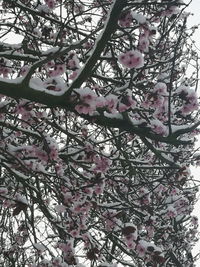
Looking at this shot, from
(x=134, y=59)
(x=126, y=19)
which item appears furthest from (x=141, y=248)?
(x=126, y=19)

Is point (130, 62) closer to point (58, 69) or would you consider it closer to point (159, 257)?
point (58, 69)

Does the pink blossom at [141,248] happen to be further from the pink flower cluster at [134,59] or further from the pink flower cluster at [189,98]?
the pink flower cluster at [134,59]

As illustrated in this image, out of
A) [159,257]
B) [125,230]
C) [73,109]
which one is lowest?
[159,257]

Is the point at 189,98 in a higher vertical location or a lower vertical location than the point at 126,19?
lower

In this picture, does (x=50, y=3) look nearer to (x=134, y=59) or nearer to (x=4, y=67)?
(x=4, y=67)

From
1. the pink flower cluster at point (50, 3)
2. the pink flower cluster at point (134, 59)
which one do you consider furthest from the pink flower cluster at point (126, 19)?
the pink flower cluster at point (50, 3)

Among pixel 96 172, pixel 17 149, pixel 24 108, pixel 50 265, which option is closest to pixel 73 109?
pixel 24 108

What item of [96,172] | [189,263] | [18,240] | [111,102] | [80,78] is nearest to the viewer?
[80,78]

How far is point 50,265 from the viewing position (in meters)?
4.19

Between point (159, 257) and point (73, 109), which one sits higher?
point (73, 109)

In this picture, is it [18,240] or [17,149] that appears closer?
[17,149]

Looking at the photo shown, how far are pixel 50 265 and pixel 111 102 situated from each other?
7.34 ft

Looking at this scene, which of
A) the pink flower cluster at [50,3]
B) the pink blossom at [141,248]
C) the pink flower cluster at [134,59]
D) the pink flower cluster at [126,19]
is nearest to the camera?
the pink flower cluster at [134,59]

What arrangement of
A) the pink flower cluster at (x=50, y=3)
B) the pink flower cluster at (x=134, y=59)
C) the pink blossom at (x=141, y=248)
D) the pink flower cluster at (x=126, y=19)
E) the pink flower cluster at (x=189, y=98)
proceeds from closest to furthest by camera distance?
the pink flower cluster at (x=134, y=59)
the pink flower cluster at (x=189, y=98)
the pink flower cluster at (x=126, y=19)
the pink blossom at (x=141, y=248)
the pink flower cluster at (x=50, y=3)
